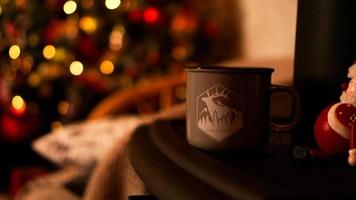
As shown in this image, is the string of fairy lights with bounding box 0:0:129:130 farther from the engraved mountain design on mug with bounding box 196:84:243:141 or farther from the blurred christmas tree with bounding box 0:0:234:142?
the engraved mountain design on mug with bounding box 196:84:243:141

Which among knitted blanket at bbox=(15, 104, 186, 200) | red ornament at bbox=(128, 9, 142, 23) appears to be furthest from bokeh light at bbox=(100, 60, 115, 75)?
knitted blanket at bbox=(15, 104, 186, 200)

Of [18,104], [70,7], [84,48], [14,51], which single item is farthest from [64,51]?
[18,104]

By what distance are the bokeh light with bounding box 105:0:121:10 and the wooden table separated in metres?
1.85

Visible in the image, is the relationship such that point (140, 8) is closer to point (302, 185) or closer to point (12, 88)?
point (12, 88)

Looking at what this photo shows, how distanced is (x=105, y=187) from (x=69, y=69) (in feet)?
6.02

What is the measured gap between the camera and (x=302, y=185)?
35 centimetres

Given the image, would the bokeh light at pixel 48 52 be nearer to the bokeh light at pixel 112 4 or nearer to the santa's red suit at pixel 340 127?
the bokeh light at pixel 112 4

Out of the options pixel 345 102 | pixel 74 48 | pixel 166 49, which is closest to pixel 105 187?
pixel 345 102

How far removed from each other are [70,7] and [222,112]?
2.09 m

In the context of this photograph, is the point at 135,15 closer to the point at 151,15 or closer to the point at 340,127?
the point at 151,15

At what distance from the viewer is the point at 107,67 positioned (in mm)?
2408

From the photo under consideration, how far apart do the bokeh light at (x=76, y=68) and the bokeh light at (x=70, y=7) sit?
250 mm

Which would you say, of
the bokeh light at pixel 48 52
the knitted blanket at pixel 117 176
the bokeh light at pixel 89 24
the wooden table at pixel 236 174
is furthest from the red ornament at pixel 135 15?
the wooden table at pixel 236 174

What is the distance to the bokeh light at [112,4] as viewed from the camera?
2.32 m
